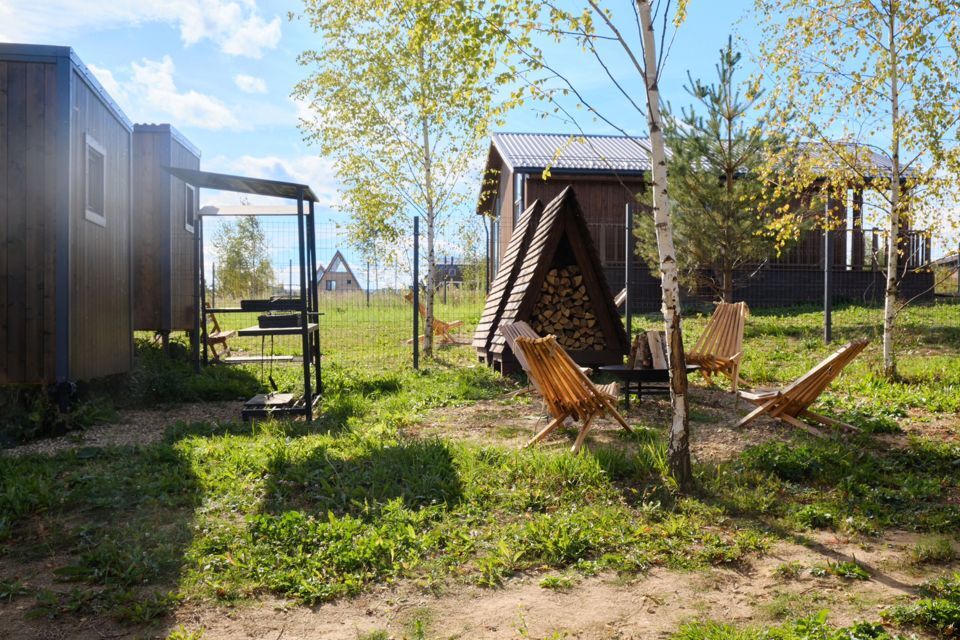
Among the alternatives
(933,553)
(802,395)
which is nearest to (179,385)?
(802,395)

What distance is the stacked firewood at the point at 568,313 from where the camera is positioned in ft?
32.1

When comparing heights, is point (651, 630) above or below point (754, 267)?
below

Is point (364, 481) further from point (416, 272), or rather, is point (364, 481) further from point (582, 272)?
point (416, 272)

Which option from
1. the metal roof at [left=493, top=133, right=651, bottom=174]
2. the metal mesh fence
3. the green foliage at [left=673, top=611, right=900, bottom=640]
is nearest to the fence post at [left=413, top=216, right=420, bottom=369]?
the metal mesh fence

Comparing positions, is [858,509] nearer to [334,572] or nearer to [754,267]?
[334,572]

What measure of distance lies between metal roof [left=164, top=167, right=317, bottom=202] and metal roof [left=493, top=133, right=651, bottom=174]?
11538 millimetres

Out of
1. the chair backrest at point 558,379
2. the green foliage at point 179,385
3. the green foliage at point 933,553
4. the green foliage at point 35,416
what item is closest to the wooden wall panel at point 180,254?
the green foliage at point 179,385

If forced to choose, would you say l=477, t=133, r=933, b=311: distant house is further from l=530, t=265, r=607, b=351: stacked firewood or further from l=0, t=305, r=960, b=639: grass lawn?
l=0, t=305, r=960, b=639: grass lawn

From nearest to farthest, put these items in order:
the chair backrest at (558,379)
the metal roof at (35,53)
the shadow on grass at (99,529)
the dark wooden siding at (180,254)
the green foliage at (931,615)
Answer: the green foliage at (931,615), the shadow on grass at (99,529), the chair backrest at (558,379), the metal roof at (35,53), the dark wooden siding at (180,254)

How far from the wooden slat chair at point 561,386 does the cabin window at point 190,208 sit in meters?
8.38

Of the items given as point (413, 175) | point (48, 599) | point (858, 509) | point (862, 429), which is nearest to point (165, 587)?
point (48, 599)

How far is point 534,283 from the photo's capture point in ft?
31.0

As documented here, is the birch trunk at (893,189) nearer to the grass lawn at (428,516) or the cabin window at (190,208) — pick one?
the grass lawn at (428,516)

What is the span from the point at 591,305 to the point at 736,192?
238 inches
